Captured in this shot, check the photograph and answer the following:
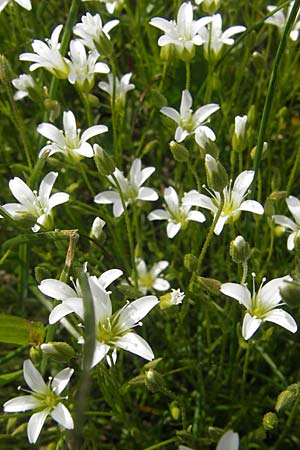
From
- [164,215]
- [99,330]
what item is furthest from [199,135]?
[99,330]

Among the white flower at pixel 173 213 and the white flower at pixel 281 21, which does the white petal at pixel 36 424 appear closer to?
the white flower at pixel 173 213

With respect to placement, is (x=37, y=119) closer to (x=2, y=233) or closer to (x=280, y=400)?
(x=2, y=233)

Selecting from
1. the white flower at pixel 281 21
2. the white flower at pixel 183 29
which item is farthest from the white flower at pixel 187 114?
the white flower at pixel 281 21

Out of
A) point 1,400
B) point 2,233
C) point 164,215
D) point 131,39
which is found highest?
point 131,39

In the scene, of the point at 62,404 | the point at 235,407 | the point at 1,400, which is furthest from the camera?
the point at 1,400

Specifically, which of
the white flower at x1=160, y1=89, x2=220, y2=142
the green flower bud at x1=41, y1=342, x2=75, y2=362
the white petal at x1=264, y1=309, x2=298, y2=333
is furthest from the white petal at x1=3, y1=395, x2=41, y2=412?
the white flower at x1=160, y1=89, x2=220, y2=142

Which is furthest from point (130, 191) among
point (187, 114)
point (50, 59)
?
point (50, 59)
